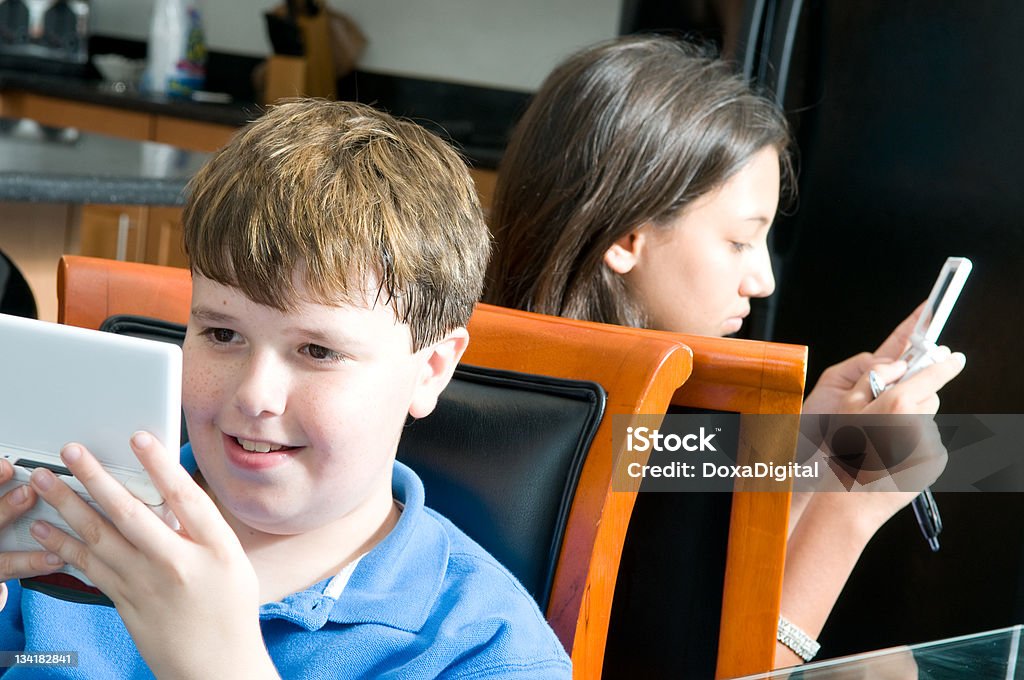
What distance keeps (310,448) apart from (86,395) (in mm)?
166

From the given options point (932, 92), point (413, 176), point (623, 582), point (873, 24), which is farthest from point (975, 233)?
point (413, 176)

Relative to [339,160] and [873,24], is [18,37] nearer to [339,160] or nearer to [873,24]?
[873,24]

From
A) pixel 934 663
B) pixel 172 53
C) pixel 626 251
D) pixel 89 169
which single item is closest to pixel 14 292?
pixel 89 169

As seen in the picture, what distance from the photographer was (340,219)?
31.6 inches

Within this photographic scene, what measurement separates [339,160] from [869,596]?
45.0 inches

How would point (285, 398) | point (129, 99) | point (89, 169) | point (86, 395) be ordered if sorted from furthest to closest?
point (129, 99) → point (89, 169) → point (285, 398) → point (86, 395)

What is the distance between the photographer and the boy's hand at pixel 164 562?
26.4 inches

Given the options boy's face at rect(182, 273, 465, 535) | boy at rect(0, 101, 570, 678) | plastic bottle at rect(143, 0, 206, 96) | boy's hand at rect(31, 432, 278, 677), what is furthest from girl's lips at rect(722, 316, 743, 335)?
plastic bottle at rect(143, 0, 206, 96)

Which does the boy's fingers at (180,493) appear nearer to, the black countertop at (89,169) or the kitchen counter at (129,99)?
the black countertop at (89,169)

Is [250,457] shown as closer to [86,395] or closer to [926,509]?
[86,395]

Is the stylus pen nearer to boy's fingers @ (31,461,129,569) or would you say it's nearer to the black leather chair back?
the black leather chair back

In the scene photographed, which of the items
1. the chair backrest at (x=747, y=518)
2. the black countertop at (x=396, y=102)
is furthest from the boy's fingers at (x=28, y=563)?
the black countertop at (x=396, y=102)

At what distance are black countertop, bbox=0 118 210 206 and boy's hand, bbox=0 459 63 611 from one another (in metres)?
1.16

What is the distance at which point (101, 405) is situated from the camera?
67 centimetres
